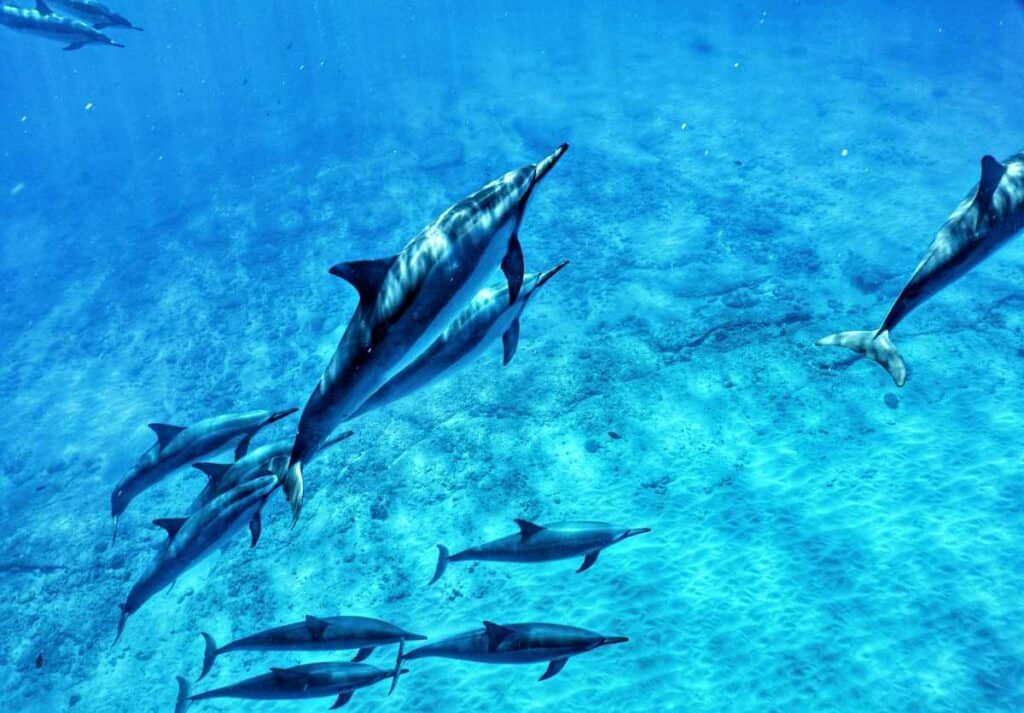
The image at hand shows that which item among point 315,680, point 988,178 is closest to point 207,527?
point 315,680

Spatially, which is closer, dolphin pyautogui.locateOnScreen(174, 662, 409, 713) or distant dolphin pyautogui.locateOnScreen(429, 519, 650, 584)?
dolphin pyautogui.locateOnScreen(174, 662, 409, 713)

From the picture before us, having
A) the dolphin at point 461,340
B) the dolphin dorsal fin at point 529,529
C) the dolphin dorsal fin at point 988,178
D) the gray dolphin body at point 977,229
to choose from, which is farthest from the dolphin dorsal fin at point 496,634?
the dolphin dorsal fin at point 988,178

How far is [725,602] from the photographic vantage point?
580 centimetres

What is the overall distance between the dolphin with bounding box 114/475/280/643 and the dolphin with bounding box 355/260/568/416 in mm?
1291

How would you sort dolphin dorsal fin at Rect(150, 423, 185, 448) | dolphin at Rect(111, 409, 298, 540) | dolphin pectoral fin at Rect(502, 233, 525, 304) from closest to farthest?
dolphin pectoral fin at Rect(502, 233, 525, 304), dolphin at Rect(111, 409, 298, 540), dolphin dorsal fin at Rect(150, 423, 185, 448)

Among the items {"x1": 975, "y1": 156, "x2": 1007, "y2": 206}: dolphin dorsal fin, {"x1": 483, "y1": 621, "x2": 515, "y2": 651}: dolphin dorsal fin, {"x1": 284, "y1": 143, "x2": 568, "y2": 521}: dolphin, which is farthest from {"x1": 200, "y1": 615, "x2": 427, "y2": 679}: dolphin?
{"x1": 975, "y1": 156, "x2": 1007, "y2": 206}: dolphin dorsal fin

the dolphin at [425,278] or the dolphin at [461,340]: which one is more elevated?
A: the dolphin at [425,278]

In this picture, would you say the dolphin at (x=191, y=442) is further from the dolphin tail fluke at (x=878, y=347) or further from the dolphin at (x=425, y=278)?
the dolphin tail fluke at (x=878, y=347)

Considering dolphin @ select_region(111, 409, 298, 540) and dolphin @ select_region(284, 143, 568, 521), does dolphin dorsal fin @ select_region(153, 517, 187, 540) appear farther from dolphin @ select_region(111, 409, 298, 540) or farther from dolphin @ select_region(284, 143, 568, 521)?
dolphin @ select_region(284, 143, 568, 521)

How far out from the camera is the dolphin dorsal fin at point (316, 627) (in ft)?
14.0

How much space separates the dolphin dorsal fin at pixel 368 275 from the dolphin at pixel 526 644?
9.11ft

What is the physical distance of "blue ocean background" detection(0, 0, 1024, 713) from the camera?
5.63 m

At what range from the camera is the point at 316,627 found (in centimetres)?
428

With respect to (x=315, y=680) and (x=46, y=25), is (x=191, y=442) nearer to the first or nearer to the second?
(x=315, y=680)
